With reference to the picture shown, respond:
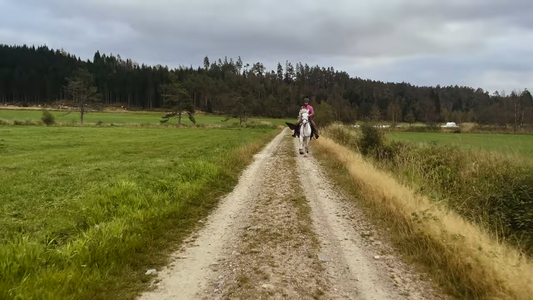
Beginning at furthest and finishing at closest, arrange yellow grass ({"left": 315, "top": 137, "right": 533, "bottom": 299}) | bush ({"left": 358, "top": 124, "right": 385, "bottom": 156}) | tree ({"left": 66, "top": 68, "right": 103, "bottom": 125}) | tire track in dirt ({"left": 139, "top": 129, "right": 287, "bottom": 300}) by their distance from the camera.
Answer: tree ({"left": 66, "top": 68, "right": 103, "bottom": 125}) < bush ({"left": 358, "top": 124, "right": 385, "bottom": 156}) < tire track in dirt ({"left": 139, "top": 129, "right": 287, "bottom": 300}) < yellow grass ({"left": 315, "top": 137, "right": 533, "bottom": 299})

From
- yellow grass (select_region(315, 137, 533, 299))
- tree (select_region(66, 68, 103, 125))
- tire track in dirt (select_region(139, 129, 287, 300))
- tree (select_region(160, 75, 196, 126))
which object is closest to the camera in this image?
yellow grass (select_region(315, 137, 533, 299))

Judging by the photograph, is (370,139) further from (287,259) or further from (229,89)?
(229,89)

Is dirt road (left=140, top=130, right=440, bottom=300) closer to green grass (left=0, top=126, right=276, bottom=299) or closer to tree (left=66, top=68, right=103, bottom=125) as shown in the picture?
green grass (left=0, top=126, right=276, bottom=299)

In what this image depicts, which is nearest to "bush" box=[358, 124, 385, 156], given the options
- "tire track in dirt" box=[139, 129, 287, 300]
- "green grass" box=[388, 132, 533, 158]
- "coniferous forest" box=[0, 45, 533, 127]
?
"green grass" box=[388, 132, 533, 158]

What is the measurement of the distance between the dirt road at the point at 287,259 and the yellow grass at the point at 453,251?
38 centimetres

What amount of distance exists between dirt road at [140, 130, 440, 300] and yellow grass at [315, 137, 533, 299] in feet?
1.23

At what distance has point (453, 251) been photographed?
476 centimetres

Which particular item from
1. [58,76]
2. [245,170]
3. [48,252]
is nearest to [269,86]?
[58,76]

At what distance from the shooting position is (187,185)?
916cm

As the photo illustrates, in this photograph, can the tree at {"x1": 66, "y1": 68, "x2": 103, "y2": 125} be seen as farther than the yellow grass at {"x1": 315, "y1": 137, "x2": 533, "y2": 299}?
Yes

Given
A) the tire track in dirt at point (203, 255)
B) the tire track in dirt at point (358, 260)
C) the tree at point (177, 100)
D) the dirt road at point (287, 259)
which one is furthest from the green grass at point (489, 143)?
the tree at point (177, 100)

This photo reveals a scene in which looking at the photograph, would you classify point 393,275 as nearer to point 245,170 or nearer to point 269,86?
point 245,170

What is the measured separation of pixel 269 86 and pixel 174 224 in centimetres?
14027

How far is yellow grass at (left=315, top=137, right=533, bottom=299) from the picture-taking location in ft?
12.6
